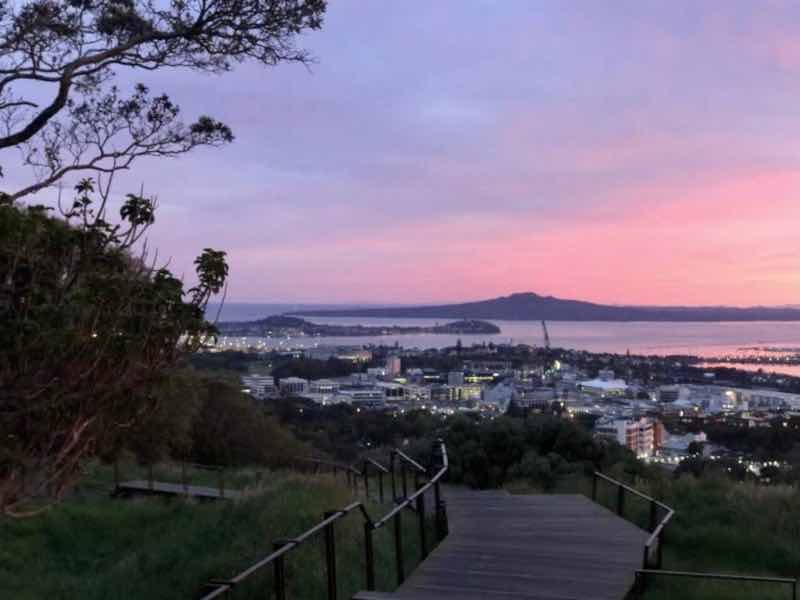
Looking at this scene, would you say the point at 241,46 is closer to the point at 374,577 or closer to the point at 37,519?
the point at 374,577

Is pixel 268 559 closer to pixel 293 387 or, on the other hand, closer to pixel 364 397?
pixel 364 397

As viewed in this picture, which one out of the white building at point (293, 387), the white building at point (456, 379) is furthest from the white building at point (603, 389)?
the white building at point (293, 387)

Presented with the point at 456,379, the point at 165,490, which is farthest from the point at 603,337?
the point at 165,490

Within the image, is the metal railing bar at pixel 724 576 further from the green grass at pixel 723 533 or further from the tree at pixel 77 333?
the tree at pixel 77 333

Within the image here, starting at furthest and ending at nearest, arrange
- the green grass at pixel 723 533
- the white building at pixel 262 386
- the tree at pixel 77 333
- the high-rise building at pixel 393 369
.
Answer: the high-rise building at pixel 393 369
the white building at pixel 262 386
the green grass at pixel 723 533
the tree at pixel 77 333

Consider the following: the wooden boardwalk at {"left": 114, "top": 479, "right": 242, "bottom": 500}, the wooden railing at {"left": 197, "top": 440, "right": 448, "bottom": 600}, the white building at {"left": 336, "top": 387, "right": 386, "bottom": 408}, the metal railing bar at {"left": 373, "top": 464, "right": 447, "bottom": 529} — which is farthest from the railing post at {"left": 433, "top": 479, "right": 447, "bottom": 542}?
the white building at {"left": 336, "top": 387, "right": 386, "bottom": 408}

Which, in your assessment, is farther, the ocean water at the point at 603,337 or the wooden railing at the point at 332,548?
the ocean water at the point at 603,337
